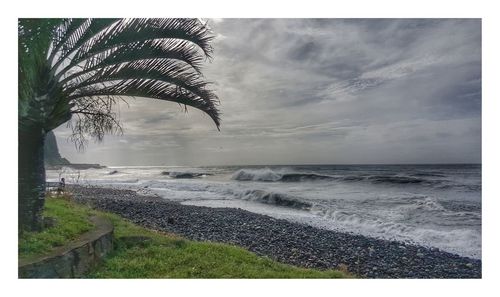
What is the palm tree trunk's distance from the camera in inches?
159

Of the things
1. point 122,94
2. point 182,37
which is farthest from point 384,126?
point 122,94

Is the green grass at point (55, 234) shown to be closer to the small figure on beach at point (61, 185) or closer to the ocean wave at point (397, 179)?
the small figure on beach at point (61, 185)

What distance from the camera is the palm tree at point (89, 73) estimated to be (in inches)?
156

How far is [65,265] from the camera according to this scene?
136 inches

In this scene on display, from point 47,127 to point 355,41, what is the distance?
440 cm

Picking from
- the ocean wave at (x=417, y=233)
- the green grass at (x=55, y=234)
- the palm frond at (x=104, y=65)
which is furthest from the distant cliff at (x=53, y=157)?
the ocean wave at (x=417, y=233)

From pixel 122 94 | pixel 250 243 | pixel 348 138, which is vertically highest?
pixel 122 94

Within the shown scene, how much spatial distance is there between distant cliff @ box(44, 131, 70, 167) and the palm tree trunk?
1.54ft

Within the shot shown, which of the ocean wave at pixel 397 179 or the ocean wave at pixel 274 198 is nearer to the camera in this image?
the ocean wave at pixel 397 179

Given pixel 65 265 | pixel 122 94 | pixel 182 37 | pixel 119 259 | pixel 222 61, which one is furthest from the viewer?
pixel 222 61

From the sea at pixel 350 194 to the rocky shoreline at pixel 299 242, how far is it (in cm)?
39

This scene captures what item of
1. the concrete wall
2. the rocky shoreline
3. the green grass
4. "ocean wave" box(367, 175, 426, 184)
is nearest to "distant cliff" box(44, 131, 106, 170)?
the green grass

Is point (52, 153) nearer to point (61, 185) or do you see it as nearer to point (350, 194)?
point (61, 185)

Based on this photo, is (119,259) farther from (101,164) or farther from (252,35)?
(252,35)
